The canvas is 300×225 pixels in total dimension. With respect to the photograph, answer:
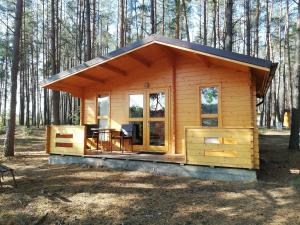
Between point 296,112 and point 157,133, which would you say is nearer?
point 157,133

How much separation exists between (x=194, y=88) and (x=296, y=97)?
3.79 m

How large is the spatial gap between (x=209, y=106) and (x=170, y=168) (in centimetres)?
204

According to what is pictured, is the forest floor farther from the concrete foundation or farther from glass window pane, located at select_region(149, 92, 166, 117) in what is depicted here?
glass window pane, located at select_region(149, 92, 166, 117)

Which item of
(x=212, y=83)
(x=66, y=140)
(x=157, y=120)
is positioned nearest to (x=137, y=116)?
(x=157, y=120)

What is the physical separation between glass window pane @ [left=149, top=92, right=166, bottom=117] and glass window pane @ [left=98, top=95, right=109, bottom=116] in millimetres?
1610

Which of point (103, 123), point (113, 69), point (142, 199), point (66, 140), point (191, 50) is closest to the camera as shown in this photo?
point (142, 199)

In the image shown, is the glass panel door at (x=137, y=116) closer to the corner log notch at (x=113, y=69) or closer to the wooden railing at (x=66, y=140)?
the corner log notch at (x=113, y=69)

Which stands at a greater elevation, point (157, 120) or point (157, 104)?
point (157, 104)

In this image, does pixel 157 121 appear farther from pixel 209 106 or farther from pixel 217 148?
pixel 217 148

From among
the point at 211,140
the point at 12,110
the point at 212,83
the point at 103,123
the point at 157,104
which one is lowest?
the point at 211,140

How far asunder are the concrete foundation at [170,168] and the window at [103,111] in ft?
5.56

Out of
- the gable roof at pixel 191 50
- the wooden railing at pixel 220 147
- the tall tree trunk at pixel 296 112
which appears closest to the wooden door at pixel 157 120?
the gable roof at pixel 191 50

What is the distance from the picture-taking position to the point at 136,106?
8.17 meters

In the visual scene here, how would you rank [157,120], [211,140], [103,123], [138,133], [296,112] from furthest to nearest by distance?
[103,123], [296,112], [138,133], [157,120], [211,140]
